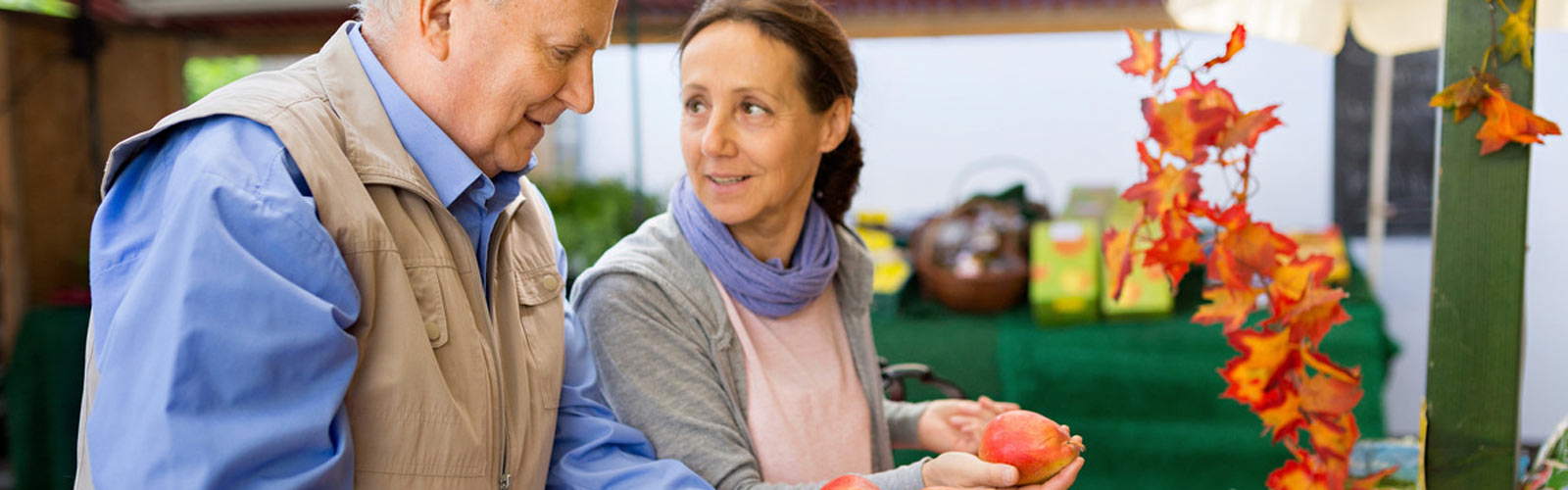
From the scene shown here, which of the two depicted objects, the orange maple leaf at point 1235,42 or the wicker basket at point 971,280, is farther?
the wicker basket at point 971,280

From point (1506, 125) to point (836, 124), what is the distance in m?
0.91

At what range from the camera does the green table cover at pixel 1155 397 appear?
3541 mm

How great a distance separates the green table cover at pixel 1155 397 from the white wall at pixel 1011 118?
1.22m

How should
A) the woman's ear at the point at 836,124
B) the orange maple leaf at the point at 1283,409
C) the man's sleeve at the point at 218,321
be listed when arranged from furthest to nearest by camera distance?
the woman's ear at the point at 836,124
the orange maple leaf at the point at 1283,409
the man's sleeve at the point at 218,321

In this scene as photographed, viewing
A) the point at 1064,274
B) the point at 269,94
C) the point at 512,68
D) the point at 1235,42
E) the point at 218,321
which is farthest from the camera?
the point at 1064,274

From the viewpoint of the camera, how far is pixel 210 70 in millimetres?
4504

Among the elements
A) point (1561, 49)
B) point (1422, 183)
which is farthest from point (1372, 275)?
point (1561, 49)

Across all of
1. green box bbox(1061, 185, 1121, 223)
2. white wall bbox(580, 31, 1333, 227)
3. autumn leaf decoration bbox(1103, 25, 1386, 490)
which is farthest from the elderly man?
white wall bbox(580, 31, 1333, 227)

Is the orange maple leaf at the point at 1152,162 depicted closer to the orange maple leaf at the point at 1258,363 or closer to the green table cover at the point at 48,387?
the orange maple leaf at the point at 1258,363

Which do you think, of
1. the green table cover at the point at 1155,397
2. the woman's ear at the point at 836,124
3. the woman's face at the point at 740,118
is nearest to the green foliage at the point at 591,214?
the green table cover at the point at 1155,397

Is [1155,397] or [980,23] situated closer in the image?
[1155,397]

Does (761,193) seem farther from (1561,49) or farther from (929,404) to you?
(1561,49)

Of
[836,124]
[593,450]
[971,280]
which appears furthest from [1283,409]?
[971,280]

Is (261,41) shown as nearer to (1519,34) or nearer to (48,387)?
(48,387)
